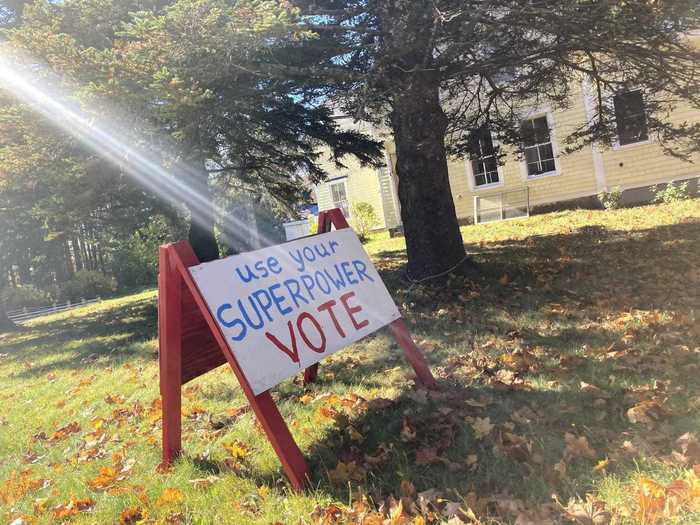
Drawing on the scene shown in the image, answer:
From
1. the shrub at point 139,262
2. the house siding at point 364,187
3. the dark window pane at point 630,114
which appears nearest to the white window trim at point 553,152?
the house siding at point 364,187

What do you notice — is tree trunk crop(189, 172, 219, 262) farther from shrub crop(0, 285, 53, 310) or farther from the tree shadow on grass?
shrub crop(0, 285, 53, 310)

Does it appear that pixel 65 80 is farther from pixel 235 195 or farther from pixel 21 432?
pixel 235 195

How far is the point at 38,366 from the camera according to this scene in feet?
22.3

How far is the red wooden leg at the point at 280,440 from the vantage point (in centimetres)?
229

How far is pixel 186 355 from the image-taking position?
2814 millimetres

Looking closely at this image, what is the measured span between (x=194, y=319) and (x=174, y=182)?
5499mm

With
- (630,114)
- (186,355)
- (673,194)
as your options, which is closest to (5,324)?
(186,355)

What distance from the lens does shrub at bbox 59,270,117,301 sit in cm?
2323

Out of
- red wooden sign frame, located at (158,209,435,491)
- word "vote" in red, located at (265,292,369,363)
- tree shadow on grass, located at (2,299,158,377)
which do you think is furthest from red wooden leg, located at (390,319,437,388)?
tree shadow on grass, located at (2,299,158,377)

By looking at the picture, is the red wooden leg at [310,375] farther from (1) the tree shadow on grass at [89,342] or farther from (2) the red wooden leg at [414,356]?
(1) the tree shadow on grass at [89,342]

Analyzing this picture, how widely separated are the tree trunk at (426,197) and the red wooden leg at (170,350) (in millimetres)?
4104

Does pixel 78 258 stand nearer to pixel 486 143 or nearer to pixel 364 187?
pixel 364 187

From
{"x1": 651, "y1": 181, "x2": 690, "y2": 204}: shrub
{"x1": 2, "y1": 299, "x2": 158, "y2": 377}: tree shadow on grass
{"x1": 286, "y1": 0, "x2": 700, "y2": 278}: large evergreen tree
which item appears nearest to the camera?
{"x1": 286, "y1": 0, "x2": 700, "y2": 278}: large evergreen tree

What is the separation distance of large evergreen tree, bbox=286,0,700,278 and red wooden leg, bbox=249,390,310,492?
3.61 m
